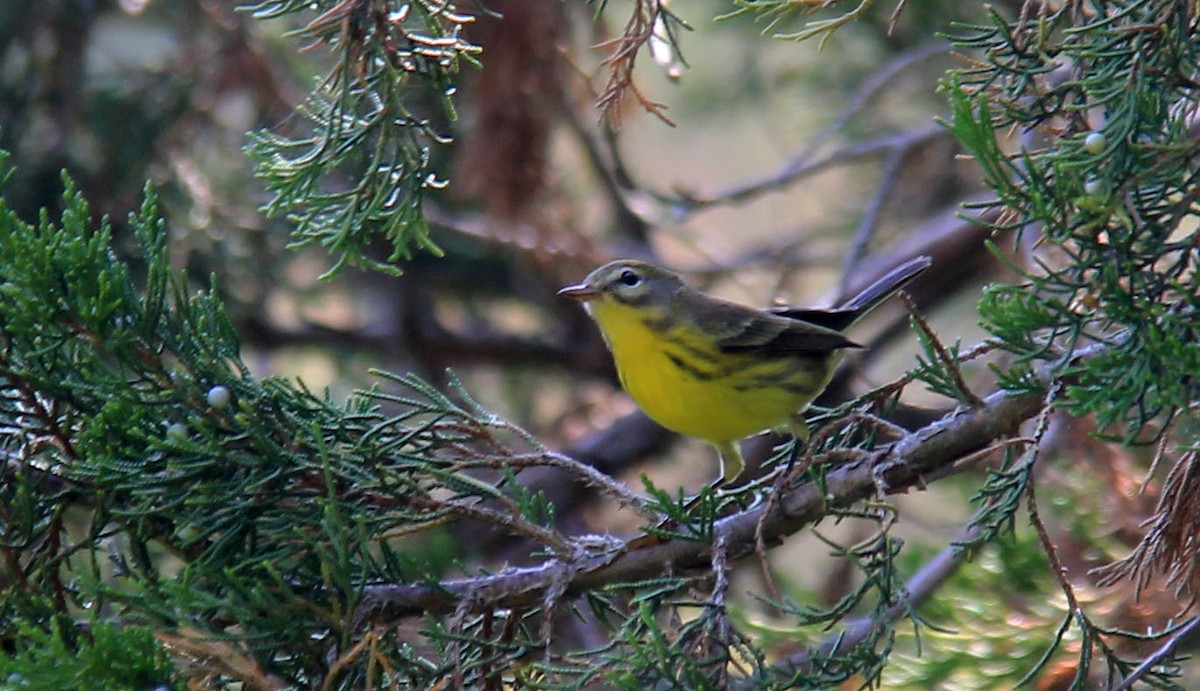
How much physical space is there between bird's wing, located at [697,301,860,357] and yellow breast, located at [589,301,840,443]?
0.15ft

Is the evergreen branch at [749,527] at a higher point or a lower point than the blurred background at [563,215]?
lower

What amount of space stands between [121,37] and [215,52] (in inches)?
102

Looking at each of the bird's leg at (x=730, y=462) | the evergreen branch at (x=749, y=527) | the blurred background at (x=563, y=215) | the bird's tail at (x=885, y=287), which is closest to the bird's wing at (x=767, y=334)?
the bird's tail at (x=885, y=287)

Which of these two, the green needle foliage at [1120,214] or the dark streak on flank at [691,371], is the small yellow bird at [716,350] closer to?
the dark streak on flank at [691,371]

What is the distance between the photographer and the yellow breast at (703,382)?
3.59 metres

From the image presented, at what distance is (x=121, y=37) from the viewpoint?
24.9ft

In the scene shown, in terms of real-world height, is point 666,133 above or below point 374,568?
above

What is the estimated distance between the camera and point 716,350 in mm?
3805

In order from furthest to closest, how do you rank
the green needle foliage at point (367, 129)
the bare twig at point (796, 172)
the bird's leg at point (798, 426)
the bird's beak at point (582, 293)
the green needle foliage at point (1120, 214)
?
1. the bare twig at point (796, 172)
2. the bird's beak at point (582, 293)
3. the bird's leg at point (798, 426)
4. the green needle foliage at point (367, 129)
5. the green needle foliage at point (1120, 214)

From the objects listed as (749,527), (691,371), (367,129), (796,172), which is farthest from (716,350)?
(367,129)

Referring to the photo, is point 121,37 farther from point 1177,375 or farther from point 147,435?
point 1177,375

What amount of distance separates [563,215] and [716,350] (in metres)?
1.69

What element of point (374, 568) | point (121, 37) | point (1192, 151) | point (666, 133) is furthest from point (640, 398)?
point (666, 133)

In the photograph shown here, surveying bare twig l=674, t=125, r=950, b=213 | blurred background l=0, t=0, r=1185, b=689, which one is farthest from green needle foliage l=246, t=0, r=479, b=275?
bare twig l=674, t=125, r=950, b=213
